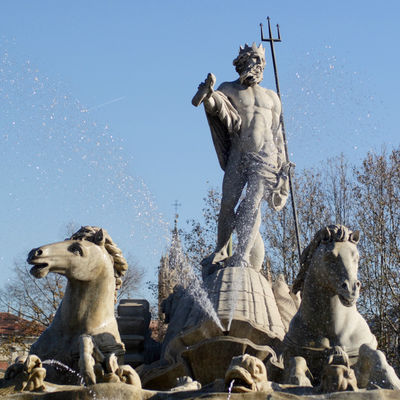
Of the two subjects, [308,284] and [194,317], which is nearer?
[308,284]

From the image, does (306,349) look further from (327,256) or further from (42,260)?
(42,260)

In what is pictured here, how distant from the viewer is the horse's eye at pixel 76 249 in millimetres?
5250

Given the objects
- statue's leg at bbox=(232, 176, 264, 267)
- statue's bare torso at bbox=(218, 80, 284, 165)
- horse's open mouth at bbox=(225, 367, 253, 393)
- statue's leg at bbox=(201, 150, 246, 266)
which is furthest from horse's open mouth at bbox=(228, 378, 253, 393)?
statue's bare torso at bbox=(218, 80, 284, 165)

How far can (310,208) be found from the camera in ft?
71.4

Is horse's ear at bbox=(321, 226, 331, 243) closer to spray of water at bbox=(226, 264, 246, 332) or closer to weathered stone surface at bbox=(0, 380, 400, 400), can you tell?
spray of water at bbox=(226, 264, 246, 332)

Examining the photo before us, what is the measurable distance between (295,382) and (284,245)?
17480mm

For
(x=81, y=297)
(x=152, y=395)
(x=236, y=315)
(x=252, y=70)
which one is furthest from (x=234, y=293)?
(x=152, y=395)

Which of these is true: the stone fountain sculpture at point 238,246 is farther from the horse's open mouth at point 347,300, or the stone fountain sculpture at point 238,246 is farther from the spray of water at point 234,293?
the horse's open mouth at point 347,300

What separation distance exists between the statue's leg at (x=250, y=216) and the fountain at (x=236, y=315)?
0.04 ft

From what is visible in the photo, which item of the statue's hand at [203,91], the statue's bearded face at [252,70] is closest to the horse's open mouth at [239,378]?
the statue's hand at [203,91]

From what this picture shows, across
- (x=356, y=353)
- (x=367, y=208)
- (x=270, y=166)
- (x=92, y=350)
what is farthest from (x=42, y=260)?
(x=367, y=208)

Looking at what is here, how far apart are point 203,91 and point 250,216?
1.51m

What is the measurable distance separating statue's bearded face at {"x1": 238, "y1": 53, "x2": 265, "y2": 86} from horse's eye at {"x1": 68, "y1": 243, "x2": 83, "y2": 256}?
158 inches

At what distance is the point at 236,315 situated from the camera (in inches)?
263
